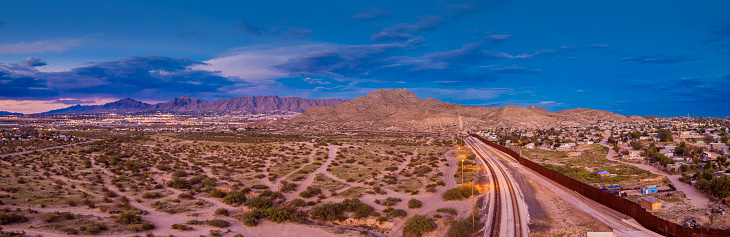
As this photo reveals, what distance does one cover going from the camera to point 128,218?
1922 centimetres

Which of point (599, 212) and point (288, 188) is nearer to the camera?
point (599, 212)

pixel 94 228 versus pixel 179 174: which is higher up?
pixel 94 228

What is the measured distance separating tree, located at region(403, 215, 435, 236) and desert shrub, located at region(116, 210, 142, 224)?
51.2 feet

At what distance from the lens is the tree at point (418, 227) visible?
19.4 m

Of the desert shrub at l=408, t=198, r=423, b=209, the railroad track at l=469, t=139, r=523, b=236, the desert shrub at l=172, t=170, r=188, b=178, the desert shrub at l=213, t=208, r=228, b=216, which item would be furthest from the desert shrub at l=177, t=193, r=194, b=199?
the railroad track at l=469, t=139, r=523, b=236

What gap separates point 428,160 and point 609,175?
73.4 ft

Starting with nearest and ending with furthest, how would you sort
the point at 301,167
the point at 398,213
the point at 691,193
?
the point at 398,213 < the point at 691,193 < the point at 301,167

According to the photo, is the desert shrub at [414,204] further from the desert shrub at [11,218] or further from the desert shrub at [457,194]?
the desert shrub at [11,218]

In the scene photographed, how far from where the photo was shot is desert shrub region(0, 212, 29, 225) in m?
16.8

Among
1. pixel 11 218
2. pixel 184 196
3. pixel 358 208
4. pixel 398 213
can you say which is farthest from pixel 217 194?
pixel 398 213

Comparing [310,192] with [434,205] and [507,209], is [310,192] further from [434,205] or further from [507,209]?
[507,209]

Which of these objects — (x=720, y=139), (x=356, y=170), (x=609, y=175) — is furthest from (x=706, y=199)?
(x=720, y=139)

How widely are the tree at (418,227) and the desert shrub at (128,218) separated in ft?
51.2

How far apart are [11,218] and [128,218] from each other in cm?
506
